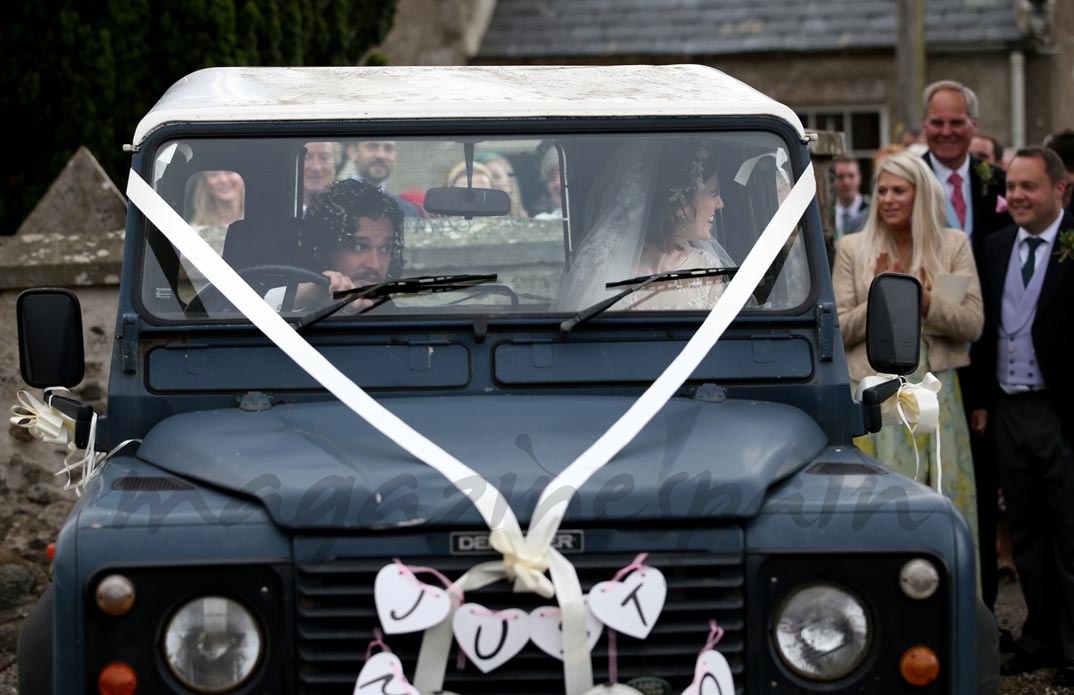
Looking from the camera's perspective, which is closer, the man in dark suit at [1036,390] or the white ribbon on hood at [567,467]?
the white ribbon on hood at [567,467]

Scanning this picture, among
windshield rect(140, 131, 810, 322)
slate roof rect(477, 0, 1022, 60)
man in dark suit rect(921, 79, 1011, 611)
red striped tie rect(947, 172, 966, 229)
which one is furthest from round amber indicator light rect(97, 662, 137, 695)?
slate roof rect(477, 0, 1022, 60)

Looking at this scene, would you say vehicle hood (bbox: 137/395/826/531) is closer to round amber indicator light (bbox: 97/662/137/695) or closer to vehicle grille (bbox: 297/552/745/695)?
vehicle grille (bbox: 297/552/745/695)

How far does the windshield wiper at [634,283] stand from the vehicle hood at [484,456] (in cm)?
21

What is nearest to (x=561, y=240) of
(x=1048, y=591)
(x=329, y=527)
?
(x=329, y=527)

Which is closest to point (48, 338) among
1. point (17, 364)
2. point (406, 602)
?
point (406, 602)

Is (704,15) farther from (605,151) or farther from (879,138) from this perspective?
(605,151)

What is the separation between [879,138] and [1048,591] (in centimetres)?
1322

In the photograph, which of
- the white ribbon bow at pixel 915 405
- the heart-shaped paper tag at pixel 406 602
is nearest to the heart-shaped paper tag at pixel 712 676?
the heart-shaped paper tag at pixel 406 602

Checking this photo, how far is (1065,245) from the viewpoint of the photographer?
6.29m

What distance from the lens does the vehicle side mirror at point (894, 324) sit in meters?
4.16

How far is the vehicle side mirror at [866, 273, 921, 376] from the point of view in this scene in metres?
4.16

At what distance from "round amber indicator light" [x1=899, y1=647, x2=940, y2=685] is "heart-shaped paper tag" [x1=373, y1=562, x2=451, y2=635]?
3.14 feet

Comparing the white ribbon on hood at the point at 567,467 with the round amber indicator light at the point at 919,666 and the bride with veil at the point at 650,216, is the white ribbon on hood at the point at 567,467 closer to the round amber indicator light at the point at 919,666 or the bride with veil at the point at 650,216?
the bride with veil at the point at 650,216

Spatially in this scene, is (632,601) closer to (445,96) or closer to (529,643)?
(529,643)
